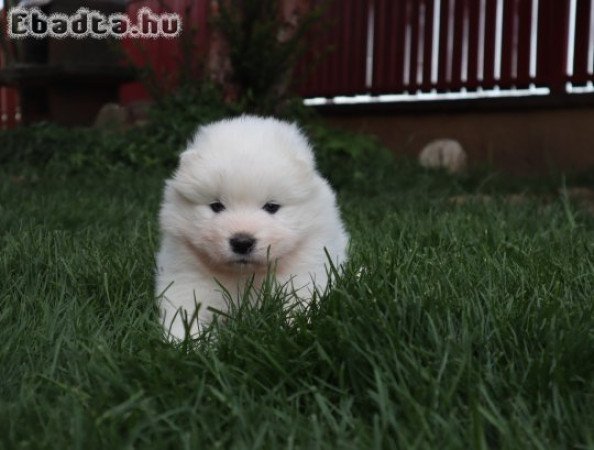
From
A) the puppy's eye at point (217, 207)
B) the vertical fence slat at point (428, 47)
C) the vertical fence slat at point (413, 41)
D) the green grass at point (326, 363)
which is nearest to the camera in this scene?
the green grass at point (326, 363)

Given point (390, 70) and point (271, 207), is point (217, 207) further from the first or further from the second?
point (390, 70)

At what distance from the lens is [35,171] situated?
7.13m

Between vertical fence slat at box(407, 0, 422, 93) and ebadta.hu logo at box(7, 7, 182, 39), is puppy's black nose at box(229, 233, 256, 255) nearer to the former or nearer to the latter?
vertical fence slat at box(407, 0, 422, 93)

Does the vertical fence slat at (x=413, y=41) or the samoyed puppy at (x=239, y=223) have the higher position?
the vertical fence slat at (x=413, y=41)

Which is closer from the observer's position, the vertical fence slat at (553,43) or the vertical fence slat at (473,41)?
the vertical fence slat at (553,43)

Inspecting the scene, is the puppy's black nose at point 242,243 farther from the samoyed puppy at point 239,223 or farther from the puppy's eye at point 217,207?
the puppy's eye at point 217,207

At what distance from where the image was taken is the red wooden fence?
8.42 meters

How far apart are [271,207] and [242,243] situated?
19cm

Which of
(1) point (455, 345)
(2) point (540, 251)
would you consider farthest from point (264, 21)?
(1) point (455, 345)

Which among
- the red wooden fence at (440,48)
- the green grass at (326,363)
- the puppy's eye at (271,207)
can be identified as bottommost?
the green grass at (326,363)

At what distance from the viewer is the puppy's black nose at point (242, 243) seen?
7.77 feet

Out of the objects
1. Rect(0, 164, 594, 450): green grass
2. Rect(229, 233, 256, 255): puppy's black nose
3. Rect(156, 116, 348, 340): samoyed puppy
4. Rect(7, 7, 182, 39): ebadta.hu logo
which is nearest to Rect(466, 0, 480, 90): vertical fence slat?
Rect(7, 7, 182, 39): ebadta.hu logo

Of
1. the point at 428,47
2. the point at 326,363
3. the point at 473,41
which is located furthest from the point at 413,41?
the point at 326,363

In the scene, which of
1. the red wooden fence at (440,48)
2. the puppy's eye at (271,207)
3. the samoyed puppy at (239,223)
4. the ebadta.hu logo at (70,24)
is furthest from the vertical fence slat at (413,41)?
the puppy's eye at (271,207)
